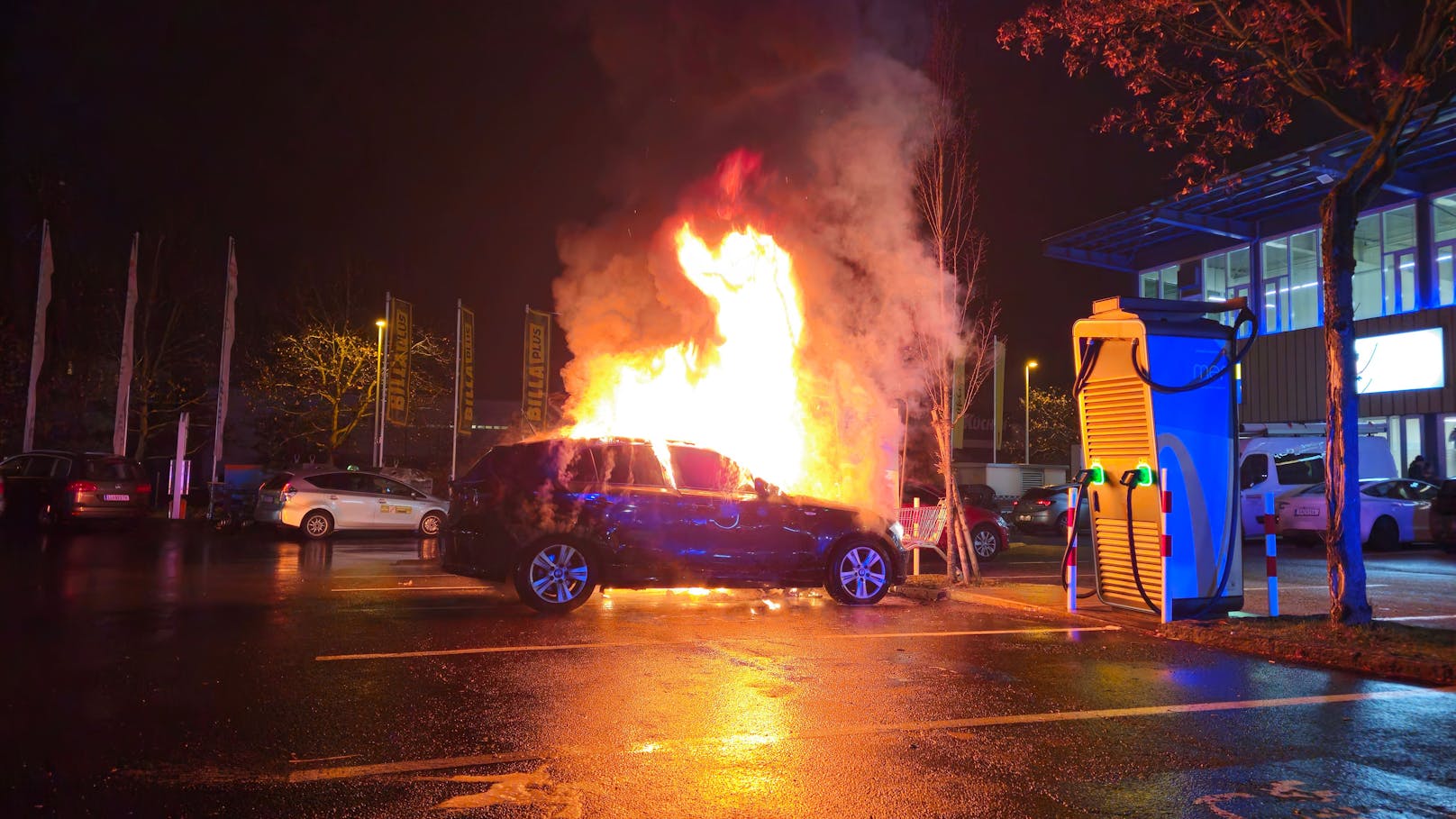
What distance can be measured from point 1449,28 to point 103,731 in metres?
11.2

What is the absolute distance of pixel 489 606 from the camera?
1051cm

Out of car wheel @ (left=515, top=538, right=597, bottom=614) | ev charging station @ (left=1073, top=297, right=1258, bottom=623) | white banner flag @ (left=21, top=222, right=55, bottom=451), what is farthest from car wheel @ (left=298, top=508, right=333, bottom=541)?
ev charging station @ (left=1073, top=297, right=1258, bottom=623)

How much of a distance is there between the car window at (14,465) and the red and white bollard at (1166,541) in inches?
874

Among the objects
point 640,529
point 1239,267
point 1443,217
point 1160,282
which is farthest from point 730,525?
point 1160,282

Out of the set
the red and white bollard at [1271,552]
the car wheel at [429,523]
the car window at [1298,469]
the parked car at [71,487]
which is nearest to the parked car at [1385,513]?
the car window at [1298,469]

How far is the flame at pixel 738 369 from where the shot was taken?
13.5 meters

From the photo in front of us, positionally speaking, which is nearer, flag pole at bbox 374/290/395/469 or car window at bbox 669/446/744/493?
car window at bbox 669/446/744/493

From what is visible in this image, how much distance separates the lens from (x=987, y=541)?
1791 cm

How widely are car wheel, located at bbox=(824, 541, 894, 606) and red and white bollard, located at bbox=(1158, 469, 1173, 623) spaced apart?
9.42 feet

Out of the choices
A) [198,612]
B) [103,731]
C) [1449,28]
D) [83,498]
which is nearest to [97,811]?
[103,731]

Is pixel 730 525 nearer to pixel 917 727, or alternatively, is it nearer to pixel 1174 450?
pixel 1174 450

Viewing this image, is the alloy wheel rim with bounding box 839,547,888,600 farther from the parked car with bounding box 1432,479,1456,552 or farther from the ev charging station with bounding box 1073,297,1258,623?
the parked car with bounding box 1432,479,1456,552

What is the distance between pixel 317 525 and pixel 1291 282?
29.2m

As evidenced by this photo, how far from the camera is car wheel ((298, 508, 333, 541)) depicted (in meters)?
20.2
